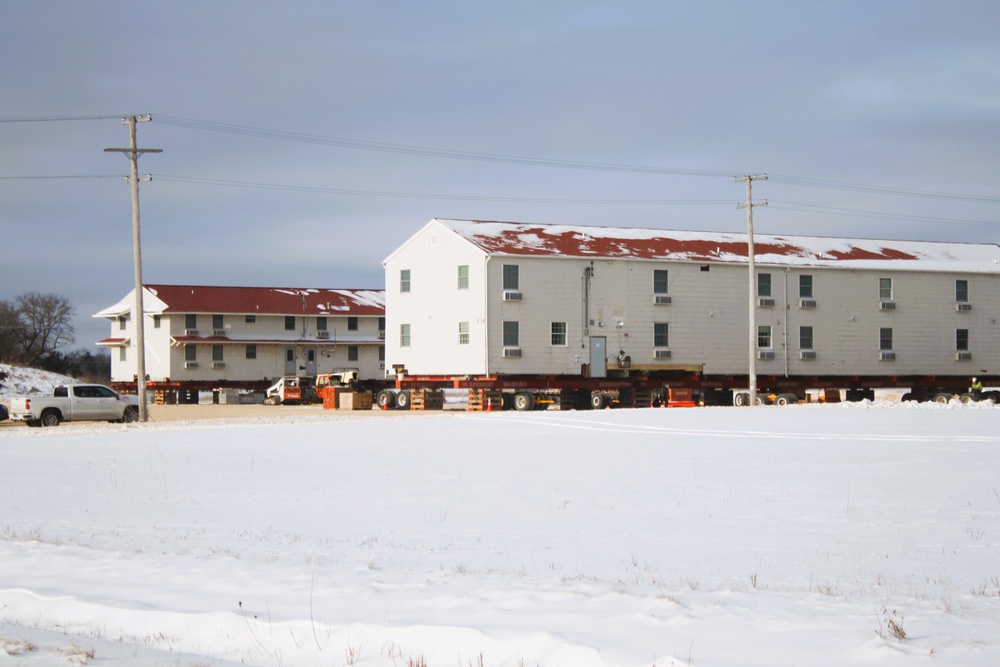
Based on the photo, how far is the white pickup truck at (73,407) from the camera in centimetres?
4122

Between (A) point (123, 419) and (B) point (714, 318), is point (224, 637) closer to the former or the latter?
(A) point (123, 419)

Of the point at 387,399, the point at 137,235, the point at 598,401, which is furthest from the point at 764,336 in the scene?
the point at 137,235

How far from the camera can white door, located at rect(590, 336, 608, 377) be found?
53156 mm

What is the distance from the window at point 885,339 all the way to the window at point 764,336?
6.73 m

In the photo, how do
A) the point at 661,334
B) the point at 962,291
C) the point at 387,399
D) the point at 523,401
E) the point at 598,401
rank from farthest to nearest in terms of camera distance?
the point at 962,291
the point at 387,399
the point at 661,334
the point at 598,401
the point at 523,401

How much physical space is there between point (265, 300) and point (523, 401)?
129 ft

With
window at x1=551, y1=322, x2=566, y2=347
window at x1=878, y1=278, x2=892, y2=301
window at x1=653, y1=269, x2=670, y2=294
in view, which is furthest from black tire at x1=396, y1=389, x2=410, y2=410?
window at x1=878, y1=278, x2=892, y2=301

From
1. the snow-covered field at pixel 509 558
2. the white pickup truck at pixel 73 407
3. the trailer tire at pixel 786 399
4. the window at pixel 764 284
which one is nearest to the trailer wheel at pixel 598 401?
the trailer tire at pixel 786 399

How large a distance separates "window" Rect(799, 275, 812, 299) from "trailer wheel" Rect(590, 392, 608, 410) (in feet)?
44.5

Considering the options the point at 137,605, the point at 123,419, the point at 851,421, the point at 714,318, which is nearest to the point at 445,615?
the point at 137,605

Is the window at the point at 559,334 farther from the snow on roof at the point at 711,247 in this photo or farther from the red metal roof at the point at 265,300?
the red metal roof at the point at 265,300

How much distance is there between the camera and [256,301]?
84500 millimetres

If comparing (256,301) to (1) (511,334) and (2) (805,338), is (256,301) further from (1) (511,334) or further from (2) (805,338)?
(2) (805,338)

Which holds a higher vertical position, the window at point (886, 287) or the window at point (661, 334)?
the window at point (886, 287)
